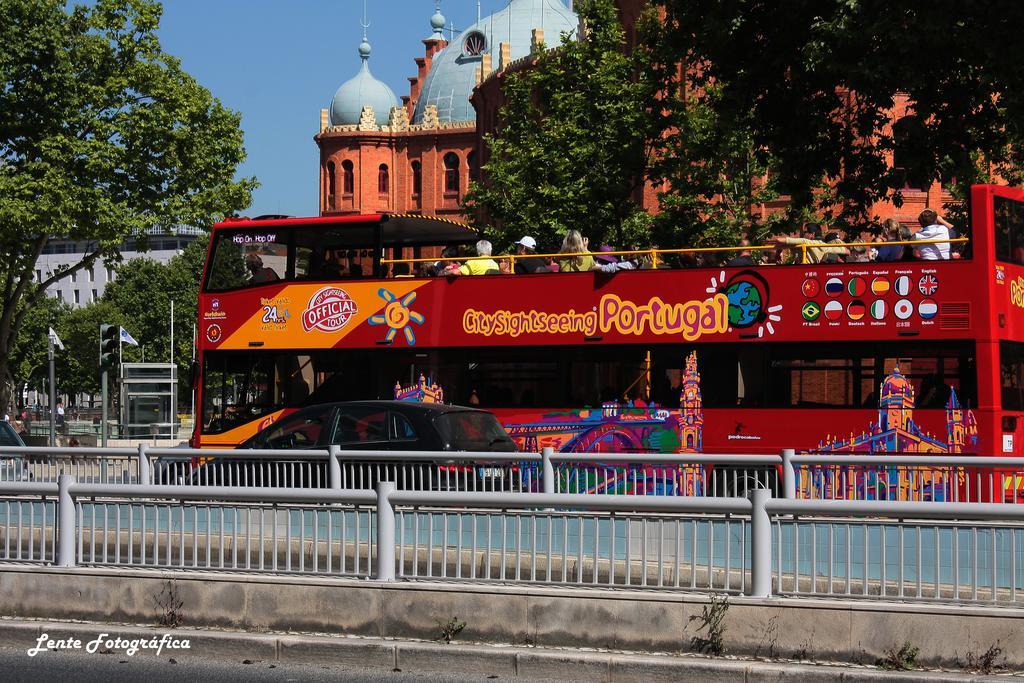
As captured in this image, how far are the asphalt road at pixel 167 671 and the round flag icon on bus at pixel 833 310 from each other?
36.7ft

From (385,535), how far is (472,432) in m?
7.50

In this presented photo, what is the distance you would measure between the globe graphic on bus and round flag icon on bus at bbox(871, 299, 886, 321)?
1477mm

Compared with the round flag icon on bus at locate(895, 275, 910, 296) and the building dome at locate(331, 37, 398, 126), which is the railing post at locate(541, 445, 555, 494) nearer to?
the round flag icon on bus at locate(895, 275, 910, 296)

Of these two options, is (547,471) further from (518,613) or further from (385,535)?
(518,613)

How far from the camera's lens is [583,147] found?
37.4 m

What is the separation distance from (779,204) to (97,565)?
40.0 metres

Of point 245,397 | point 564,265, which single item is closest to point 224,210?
point 245,397

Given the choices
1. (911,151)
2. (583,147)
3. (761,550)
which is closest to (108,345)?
(583,147)

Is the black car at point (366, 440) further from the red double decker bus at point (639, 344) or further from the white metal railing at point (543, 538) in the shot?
the white metal railing at point (543, 538)

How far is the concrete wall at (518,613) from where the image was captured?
8.37 meters

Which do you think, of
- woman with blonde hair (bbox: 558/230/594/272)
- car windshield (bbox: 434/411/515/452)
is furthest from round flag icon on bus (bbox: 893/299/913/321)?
car windshield (bbox: 434/411/515/452)

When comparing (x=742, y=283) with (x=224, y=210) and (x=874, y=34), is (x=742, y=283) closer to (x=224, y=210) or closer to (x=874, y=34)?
(x=874, y=34)

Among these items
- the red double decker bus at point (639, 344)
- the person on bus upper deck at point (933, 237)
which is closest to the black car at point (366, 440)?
the red double decker bus at point (639, 344)

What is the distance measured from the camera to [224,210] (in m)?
39.6
